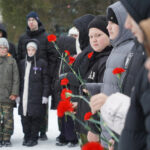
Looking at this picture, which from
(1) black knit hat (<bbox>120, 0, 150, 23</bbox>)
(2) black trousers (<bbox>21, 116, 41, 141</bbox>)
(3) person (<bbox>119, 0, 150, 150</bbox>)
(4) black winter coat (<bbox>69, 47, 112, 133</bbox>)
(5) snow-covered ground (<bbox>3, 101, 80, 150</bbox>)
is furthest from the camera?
(2) black trousers (<bbox>21, 116, 41, 141</bbox>)

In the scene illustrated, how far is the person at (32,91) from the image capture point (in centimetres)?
619

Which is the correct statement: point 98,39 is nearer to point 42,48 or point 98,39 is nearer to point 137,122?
point 137,122

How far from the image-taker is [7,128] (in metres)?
6.21

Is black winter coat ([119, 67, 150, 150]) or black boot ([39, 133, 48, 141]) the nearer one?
black winter coat ([119, 67, 150, 150])

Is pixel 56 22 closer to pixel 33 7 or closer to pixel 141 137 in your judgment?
pixel 33 7

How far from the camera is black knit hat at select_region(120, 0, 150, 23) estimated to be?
1.58 m

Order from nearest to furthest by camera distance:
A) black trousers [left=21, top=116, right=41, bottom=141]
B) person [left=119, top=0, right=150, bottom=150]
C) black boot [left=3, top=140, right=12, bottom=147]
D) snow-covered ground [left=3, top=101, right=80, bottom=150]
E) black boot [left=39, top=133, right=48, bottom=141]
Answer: person [left=119, top=0, right=150, bottom=150] < snow-covered ground [left=3, top=101, right=80, bottom=150] < black boot [left=3, top=140, right=12, bottom=147] < black trousers [left=21, top=116, right=41, bottom=141] < black boot [left=39, top=133, right=48, bottom=141]

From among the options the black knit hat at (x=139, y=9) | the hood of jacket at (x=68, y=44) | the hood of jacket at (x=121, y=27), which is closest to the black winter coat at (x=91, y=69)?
the hood of jacket at (x=121, y=27)

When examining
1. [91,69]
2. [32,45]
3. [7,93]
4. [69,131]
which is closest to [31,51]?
[32,45]

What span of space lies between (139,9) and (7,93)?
189 inches

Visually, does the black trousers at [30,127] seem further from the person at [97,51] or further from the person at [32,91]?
the person at [97,51]

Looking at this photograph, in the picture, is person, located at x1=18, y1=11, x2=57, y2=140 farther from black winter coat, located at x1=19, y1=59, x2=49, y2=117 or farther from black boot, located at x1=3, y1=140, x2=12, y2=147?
black boot, located at x1=3, y1=140, x2=12, y2=147

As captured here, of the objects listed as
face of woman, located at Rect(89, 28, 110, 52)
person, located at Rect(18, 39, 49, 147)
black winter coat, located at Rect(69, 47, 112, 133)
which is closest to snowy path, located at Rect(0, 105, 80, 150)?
person, located at Rect(18, 39, 49, 147)

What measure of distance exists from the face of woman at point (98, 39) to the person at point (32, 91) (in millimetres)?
2977
